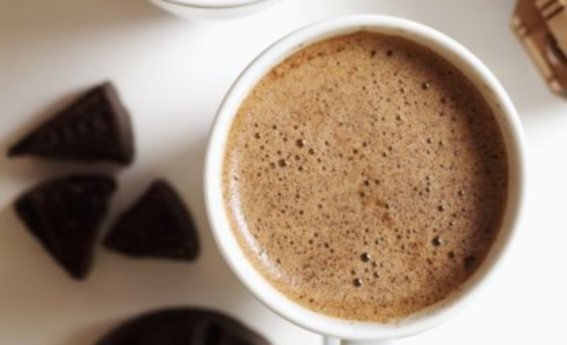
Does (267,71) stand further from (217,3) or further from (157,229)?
(157,229)

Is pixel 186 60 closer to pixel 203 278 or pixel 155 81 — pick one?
pixel 155 81

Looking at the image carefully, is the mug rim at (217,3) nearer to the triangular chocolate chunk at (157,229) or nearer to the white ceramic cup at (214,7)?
the white ceramic cup at (214,7)

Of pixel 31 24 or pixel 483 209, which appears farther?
pixel 31 24

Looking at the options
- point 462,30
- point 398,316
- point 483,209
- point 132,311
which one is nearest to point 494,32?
point 462,30

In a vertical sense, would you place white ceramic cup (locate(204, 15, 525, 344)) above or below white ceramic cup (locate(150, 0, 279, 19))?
below

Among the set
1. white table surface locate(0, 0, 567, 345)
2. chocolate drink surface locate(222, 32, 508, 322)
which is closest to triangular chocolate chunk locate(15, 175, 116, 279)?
white table surface locate(0, 0, 567, 345)

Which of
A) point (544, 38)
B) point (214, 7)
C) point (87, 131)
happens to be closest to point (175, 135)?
point (87, 131)

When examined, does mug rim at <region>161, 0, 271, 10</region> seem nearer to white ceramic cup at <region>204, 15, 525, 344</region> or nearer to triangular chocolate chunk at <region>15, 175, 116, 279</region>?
white ceramic cup at <region>204, 15, 525, 344</region>
